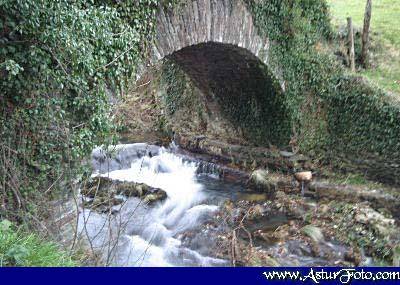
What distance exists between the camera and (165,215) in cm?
928

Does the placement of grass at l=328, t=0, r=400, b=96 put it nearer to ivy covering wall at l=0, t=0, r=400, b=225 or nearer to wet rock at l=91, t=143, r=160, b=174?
wet rock at l=91, t=143, r=160, b=174

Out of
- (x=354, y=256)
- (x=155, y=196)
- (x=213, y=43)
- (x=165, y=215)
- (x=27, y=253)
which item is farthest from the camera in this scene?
(x=155, y=196)

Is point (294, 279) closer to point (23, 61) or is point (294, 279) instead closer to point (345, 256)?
point (23, 61)

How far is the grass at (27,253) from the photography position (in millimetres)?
3804

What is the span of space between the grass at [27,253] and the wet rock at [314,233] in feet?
15.9

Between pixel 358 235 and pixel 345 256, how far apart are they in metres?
0.68

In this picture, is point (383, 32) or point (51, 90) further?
point (383, 32)

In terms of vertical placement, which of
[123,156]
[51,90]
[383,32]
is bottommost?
[123,156]

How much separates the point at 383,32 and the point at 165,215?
8.10 m

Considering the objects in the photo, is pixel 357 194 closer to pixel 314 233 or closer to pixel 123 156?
pixel 314 233

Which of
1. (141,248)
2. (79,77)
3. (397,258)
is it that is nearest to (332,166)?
(397,258)

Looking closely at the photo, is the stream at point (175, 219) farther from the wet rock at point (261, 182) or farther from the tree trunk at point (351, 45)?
the tree trunk at point (351, 45)

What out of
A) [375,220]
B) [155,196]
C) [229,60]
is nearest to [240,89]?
[229,60]

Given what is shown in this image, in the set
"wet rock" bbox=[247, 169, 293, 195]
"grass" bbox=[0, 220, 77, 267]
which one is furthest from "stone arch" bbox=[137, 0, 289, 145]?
"grass" bbox=[0, 220, 77, 267]
